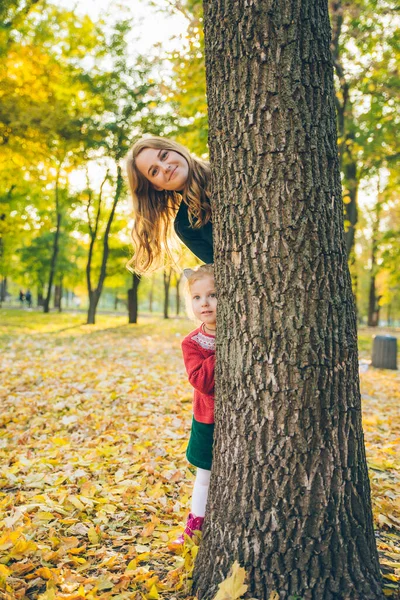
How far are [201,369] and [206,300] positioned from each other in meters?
0.39

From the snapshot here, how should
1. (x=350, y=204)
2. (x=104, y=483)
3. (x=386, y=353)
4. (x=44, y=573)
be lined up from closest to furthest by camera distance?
(x=44, y=573), (x=104, y=483), (x=386, y=353), (x=350, y=204)

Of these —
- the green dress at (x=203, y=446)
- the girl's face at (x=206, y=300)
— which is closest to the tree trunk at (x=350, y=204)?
the girl's face at (x=206, y=300)

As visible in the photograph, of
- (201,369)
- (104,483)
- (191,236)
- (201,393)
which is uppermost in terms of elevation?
(191,236)

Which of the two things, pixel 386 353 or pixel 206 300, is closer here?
pixel 206 300

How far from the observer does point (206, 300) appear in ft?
8.44

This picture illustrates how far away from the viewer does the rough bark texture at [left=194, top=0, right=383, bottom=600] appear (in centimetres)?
189

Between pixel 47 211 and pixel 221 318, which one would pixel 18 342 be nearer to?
pixel 221 318

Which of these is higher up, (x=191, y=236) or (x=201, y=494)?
(x=191, y=236)

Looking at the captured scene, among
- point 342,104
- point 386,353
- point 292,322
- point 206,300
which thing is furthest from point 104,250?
point 292,322

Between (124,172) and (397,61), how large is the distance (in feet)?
30.4

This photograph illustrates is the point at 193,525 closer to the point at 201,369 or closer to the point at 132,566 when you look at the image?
the point at 132,566

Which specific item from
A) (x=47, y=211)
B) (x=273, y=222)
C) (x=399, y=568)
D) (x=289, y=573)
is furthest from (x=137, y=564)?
(x=47, y=211)

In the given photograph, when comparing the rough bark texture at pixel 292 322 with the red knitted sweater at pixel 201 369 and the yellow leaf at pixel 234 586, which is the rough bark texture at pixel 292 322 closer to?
the yellow leaf at pixel 234 586

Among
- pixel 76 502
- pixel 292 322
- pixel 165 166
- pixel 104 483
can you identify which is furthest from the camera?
pixel 104 483
